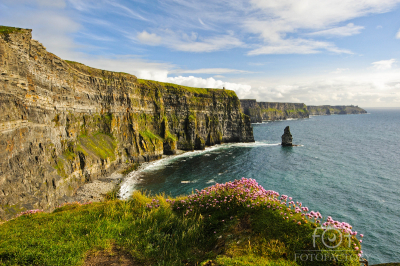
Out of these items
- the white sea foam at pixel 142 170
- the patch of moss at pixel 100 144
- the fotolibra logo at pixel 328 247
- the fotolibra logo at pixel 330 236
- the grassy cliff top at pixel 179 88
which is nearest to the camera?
the fotolibra logo at pixel 328 247

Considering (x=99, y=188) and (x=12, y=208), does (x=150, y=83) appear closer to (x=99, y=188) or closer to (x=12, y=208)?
(x=99, y=188)

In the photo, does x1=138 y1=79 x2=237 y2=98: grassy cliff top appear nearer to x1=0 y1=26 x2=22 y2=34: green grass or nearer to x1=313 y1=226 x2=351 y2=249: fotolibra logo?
x1=0 y1=26 x2=22 y2=34: green grass

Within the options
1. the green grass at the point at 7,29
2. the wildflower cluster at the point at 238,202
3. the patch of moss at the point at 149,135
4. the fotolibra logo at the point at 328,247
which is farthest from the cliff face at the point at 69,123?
the fotolibra logo at the point at 328,247

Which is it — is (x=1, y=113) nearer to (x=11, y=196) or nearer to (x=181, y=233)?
(x=11, y=196)

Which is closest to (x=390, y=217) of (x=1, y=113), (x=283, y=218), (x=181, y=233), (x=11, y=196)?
(x=283, y=218)

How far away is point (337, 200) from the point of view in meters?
34.7

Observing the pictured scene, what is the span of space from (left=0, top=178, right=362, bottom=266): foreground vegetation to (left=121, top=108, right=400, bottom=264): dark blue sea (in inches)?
822

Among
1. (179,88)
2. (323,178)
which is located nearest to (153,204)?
(323,178)

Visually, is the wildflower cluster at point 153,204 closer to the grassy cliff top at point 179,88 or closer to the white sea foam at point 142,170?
the white sea foam at point 142,170

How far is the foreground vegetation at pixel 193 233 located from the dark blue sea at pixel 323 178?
20875 millimetres

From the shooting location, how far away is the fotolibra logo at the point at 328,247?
7270mm

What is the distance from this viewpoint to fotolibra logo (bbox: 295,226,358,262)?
7.27 meters

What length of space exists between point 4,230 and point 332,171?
59.1m

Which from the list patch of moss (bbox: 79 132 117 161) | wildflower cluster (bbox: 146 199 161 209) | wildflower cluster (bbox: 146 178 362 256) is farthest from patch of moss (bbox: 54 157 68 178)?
wildflower cluster (bbox: 146 178 362 256)
